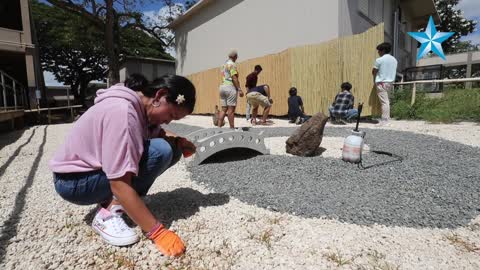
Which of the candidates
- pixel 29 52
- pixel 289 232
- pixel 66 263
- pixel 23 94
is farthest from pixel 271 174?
pixel 23 94

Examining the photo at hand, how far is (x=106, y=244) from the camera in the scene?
1.62 metres

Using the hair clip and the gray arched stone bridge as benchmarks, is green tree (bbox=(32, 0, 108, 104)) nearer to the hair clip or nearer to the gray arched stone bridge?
the gray arched stone bridge

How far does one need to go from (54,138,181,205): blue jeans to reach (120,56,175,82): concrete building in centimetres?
1730

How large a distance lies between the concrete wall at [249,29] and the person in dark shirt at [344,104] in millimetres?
1940

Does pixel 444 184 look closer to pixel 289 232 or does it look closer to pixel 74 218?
pixel 289 232

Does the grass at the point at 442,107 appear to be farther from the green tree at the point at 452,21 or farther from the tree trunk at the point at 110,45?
the green tree at the point at 452,21

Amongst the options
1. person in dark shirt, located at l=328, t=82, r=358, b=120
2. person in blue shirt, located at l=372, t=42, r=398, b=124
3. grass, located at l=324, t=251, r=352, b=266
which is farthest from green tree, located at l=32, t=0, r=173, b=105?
grass, located at l=324, t=251, r=352, b=266

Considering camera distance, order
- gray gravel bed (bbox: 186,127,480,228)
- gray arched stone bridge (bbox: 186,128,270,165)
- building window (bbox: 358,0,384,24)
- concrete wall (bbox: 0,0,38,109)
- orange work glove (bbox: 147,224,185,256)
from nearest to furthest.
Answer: orange work glove (bbox: 147,224,185,256)
gray gravel bed (bbox: 186,127,480,228)
gray arched stone bridge (bbox: 186,128,270,165)
building window (bbox: 358,0,384,24)
concrete wall (bbox: 0,0,38,109)

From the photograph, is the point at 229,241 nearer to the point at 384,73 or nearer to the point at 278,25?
the point at 384,73

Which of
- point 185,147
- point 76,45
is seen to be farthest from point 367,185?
point 76,45

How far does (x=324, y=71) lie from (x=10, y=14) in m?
13.8

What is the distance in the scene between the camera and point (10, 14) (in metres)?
12.5

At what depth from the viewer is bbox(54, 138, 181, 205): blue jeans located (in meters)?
1.51

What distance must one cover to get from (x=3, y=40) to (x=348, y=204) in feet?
40.1
